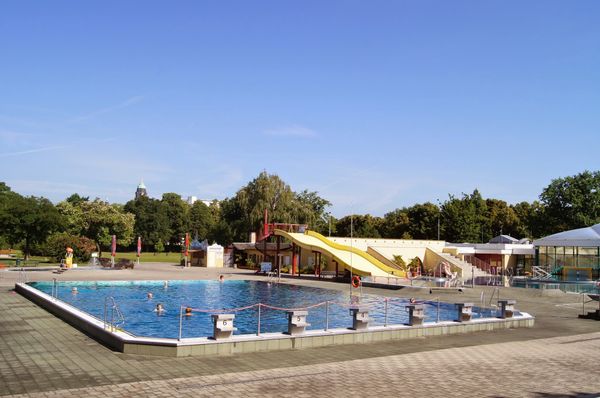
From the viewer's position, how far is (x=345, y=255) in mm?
44812

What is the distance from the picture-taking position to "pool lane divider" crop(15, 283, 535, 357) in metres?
12.6

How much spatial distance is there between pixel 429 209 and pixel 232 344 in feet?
226

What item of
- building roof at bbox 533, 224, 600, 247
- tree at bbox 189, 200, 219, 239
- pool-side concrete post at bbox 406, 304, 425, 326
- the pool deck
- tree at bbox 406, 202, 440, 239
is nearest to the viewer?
the pool deck

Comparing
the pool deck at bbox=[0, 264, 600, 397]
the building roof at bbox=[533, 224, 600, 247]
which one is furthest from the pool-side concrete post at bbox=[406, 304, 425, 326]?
the building roof at bbox=[533, 224, 600, 247]

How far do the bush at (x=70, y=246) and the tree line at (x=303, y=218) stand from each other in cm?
8

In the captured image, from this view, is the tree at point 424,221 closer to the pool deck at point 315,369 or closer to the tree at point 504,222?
the tree at point 504,222

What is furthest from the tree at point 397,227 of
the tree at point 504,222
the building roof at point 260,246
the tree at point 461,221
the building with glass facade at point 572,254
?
the building with glass facade at point 572,254

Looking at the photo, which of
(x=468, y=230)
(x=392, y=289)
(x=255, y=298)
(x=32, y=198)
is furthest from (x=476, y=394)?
(x=468, y=230)

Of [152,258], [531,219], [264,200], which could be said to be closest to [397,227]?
[531,219]

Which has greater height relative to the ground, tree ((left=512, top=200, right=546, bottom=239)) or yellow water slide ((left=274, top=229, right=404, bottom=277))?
tree ((left=512, top=200, right=546, bottom=239))

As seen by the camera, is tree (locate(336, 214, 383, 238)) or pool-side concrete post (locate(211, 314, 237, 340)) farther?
tree (locate(336, 214, 383, 238))

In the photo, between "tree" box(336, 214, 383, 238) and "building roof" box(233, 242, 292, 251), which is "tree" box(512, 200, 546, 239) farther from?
"building roof" box(233, 242, 292, 251)

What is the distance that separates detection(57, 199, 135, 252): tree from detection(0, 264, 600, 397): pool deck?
60997 millimetres

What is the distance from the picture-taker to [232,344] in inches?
519
